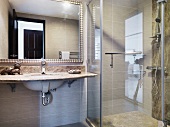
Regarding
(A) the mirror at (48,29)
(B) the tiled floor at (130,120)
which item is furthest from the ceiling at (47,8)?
(B) the tiled floor at (130,120)

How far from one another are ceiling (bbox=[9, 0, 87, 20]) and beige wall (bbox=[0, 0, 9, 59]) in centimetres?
9

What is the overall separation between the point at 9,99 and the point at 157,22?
86.7 inches

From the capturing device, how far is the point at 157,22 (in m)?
2.10

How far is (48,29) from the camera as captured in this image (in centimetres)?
201

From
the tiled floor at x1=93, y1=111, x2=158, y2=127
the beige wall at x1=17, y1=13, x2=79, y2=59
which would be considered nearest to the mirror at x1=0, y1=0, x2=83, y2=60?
the beige wall at x1=17, y1=13, x2=79, y2=59

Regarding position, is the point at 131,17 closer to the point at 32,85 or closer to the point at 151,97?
the point at 151,97

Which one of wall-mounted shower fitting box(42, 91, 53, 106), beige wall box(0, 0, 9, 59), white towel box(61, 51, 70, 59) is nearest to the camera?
beige wall box(0, 0, 9, 59)

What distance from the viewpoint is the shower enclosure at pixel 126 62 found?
2.03m

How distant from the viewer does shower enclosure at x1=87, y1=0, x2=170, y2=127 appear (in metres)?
2.03

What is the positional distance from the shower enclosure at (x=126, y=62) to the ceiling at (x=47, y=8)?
0.82ft

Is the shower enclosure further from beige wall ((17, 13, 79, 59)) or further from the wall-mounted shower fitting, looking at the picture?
the wall-mounted shower fitting

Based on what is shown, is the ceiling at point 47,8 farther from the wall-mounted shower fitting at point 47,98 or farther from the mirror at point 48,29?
the wall-mounted shower fitting at point 47,98

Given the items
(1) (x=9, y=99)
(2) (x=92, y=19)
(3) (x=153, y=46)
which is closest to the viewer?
(1) (x=9, y=99)

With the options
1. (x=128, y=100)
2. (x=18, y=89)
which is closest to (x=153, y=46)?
(x=128, y=100)
